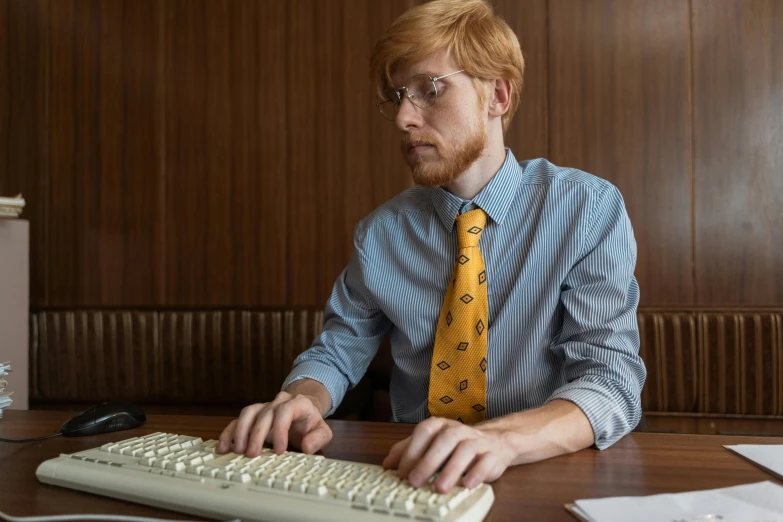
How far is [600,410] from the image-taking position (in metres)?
1.01

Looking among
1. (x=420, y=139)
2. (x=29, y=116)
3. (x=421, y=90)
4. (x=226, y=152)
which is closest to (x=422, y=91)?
(x=421, y=90)

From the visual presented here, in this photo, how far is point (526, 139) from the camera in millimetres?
2492

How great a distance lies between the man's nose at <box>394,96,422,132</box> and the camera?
1.40 meters

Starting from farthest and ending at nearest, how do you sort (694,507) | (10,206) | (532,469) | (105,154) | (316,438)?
1. (105,154)
2. (10,206)
3. (316,438)
4. (532,469)
5. (694,507)

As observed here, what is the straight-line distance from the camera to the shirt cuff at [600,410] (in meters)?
1.00

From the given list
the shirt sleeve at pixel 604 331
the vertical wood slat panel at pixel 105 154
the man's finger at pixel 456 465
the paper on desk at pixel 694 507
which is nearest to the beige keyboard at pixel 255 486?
the man's finger at pixel 456 465

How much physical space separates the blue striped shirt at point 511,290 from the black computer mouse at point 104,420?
1.08ft

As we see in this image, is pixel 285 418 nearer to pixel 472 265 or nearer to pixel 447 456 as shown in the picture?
pixel 447 456

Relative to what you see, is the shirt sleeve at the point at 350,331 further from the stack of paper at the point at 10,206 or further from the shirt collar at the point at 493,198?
the stack of paper at the point at 10,206

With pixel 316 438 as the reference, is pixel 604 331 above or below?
above

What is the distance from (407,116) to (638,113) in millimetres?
1360

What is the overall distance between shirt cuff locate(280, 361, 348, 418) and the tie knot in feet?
1.27

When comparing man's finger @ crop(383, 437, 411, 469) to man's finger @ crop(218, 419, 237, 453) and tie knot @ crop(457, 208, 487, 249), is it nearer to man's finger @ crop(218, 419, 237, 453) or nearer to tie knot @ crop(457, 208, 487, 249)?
man's finger @ crop(218, 419, 237, 453)

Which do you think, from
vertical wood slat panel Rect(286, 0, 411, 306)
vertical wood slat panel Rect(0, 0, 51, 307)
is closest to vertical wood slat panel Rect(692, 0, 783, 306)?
vertical wood slat panel Rect(286, 0, 411, 306)
